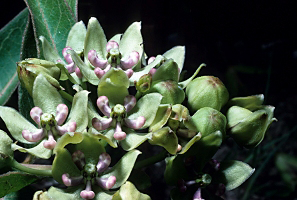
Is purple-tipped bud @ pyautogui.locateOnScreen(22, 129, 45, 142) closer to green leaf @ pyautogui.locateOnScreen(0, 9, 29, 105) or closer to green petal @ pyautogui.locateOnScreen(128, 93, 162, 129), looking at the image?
green petal @ pyautogui.locateOnScreen(128, 93, 162, 129)

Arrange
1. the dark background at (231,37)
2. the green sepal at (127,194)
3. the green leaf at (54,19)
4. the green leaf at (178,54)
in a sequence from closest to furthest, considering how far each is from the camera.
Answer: the green sepal at (127,194) < the green leaf at (178,54) < the green leaf at (54,19) < the dark background at (231,37)

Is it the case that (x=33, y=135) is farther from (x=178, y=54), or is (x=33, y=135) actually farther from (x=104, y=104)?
(x=178, y=54)

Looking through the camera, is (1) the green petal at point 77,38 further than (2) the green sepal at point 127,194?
Yes

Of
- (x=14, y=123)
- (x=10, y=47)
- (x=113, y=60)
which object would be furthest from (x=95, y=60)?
(x=10, y=47)

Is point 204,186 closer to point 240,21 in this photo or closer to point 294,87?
point 240,21

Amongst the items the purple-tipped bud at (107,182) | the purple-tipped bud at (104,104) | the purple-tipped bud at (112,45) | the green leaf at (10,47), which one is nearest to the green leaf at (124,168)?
the purple-tipped bud at (107,182)

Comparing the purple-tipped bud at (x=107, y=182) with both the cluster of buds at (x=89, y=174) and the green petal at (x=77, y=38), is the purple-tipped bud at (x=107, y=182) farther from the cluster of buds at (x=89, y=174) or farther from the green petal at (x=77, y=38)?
the green petal at (x=77, y=38)

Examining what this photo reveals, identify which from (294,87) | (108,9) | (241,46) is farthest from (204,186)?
(294,87)
